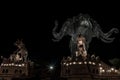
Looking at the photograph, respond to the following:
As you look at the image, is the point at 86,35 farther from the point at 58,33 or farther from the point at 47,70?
the point at 47,70

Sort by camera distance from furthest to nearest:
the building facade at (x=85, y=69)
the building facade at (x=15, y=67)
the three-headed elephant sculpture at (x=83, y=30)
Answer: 1. the three-headed elephant sculpture at (x=83, y=30)
2. the building facade at (x=15, y=67)
3. the building facade at (x=85, y=69)

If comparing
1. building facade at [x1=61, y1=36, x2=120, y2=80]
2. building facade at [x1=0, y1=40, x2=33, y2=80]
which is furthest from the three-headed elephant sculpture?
building facade at [x1=0, y1=40, x2=33, y2=80]

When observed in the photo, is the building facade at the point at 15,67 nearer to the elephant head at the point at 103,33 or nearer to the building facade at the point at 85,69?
the building facade at the point at 85,69

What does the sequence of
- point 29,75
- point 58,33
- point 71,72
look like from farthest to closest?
point 58,33 < point 29,75 < point 71,72

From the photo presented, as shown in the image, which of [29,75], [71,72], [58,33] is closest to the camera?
[71,72]

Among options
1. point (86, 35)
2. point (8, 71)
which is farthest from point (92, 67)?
point (8, 71)

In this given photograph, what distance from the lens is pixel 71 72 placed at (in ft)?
195

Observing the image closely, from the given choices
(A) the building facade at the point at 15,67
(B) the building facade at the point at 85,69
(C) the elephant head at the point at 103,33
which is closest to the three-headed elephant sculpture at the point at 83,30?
(C) the elephant head at the point at 103,33

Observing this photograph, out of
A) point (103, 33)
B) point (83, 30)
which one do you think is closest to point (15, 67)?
point (83, 30)

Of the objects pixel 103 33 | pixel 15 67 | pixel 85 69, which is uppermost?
pixel 103 33

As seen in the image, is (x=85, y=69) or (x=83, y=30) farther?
(x=83, y=30)

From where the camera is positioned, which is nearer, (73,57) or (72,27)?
(73,57)

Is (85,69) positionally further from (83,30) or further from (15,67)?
(15,67)

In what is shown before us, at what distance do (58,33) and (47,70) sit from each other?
9.28 metres
